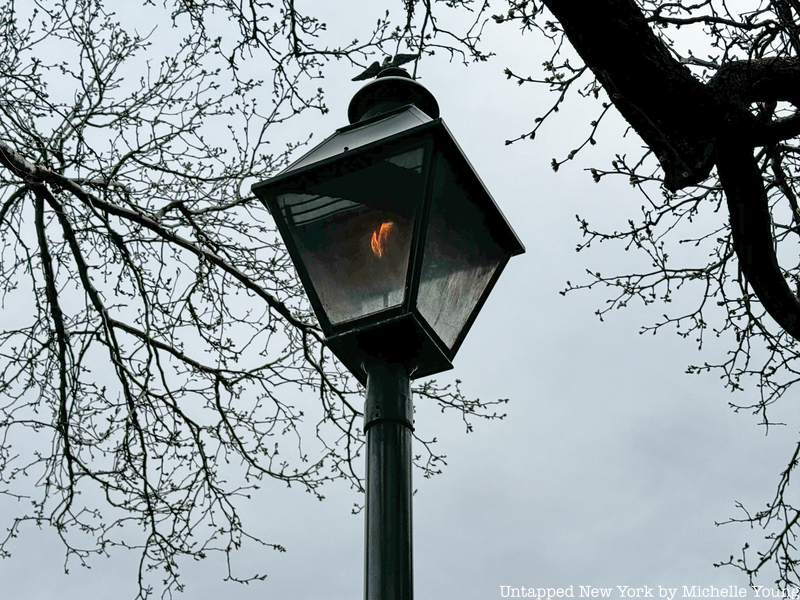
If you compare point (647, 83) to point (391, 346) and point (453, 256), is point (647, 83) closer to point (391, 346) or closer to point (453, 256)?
point (453, 256)

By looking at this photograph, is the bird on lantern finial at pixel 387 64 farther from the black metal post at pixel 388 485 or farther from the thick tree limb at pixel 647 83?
the black metal post at pixel 388 485

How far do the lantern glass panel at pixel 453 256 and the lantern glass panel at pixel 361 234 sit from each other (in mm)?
74

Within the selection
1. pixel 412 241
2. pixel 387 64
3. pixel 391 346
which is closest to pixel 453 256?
pixel 412 241

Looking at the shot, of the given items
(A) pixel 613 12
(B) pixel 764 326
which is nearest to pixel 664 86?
(A) pixel 613 12

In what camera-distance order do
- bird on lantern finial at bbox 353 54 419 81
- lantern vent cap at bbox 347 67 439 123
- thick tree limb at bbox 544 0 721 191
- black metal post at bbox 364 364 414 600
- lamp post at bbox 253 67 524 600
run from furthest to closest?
thick tree limb at bbox 544 0 721 191, bird on lantern finial at bbox 353 54 419 81, lantern vent cap at bbox 347 67 439 123, lamp post at bbox 253 67 524 600, black metal post at bbox 364 364 414 600

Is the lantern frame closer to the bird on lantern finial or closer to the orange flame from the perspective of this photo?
the orange flame

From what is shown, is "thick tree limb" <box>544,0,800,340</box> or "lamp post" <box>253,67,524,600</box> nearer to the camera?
"lamp post" <box>253,67,524,600</box>

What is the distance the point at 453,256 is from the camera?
2.76m

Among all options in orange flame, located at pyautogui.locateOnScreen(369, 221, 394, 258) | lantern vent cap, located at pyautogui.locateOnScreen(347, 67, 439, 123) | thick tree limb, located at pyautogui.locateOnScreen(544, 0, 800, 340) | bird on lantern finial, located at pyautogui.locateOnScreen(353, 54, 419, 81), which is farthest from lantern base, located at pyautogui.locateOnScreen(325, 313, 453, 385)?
thick tree limb, located at pyautogui.locateOnScreen(544, 0, 800, 340)

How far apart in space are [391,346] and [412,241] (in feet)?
1.00

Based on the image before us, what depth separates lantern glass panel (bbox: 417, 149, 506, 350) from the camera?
2637mm

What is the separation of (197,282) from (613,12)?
4.58m

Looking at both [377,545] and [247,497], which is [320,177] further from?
[247,497]

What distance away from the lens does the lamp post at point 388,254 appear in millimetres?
2559
